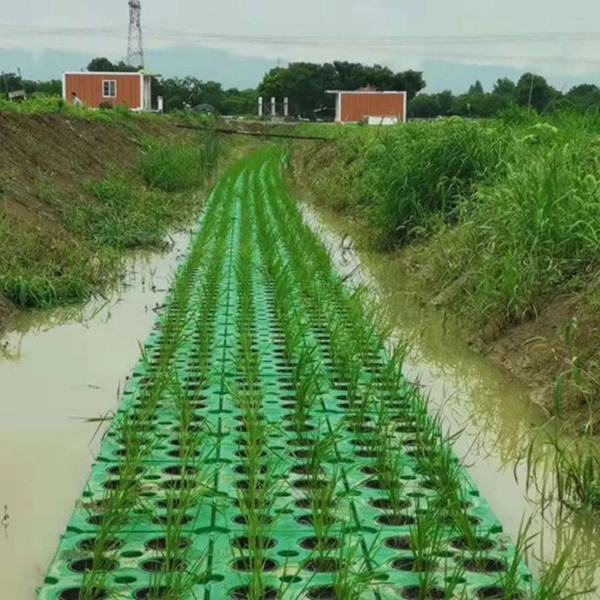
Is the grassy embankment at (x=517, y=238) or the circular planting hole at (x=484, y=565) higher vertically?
the grassy embankment at (x=517, y=238)

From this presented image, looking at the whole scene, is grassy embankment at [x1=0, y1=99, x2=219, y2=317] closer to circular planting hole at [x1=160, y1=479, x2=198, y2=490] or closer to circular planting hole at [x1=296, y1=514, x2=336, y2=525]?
circular planting hole at [x1=160, y1=479, x2=198, y2=490]

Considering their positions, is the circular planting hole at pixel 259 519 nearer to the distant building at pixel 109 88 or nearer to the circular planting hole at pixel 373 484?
the circular planting hole at pixel 373 484

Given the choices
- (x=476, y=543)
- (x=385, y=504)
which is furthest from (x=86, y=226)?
(x=476, y=543)

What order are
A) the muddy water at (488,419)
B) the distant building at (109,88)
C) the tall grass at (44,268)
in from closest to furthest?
the muddy water at (488,419) < the tall grass at (44,268) < the distant building at (109,88)

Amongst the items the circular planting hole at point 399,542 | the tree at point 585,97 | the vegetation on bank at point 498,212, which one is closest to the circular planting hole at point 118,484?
the circular planting hole at point 399,542

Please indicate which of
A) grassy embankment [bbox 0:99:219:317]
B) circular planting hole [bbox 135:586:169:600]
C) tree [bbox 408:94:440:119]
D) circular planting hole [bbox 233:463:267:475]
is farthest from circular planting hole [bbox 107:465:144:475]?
tree [bbox 408:94:440:119]

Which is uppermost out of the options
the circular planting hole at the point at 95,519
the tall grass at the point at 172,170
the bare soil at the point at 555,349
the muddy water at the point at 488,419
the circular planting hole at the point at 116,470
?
the tall grass at the point at 172,170
